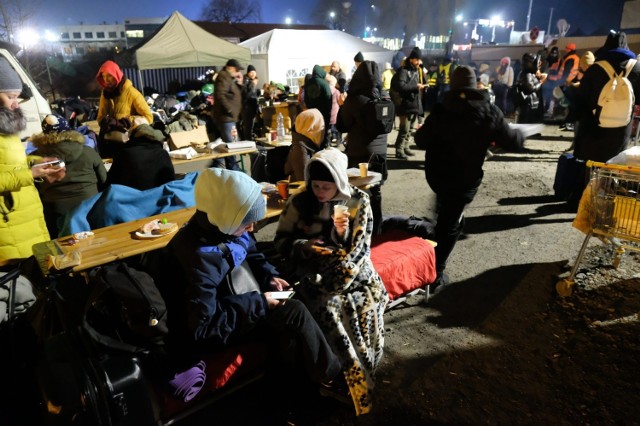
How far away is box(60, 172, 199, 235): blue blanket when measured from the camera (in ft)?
12.3

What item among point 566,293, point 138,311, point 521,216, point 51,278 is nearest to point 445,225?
point 566,293

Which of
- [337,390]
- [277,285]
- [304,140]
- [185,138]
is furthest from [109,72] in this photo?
[337,390]

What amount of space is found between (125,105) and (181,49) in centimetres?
751

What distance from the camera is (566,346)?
357 centimetres

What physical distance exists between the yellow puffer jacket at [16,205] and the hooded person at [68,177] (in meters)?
0.65

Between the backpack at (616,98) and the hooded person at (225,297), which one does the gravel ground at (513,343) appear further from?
the backpack at (616,98)

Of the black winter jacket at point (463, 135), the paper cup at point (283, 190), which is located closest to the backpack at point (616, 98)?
the black winter jacket at point (463, 135)

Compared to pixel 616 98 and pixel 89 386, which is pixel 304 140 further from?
pixel 616 98

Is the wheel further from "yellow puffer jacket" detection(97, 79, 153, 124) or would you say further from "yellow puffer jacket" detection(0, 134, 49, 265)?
"yellow puffer jacket" detection(97, 79, 153, 124)

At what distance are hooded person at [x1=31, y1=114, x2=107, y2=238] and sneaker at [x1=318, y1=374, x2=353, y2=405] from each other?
9.86 feet

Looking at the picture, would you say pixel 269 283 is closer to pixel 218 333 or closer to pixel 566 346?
pixel 218 333

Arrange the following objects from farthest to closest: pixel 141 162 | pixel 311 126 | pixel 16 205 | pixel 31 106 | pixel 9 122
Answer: pixel 31 106
pixel 311 126
pixel 141 162
pixel 16 205
pixel 9 122

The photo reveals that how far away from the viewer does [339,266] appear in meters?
2.92

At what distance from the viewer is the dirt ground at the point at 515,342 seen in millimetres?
2971
